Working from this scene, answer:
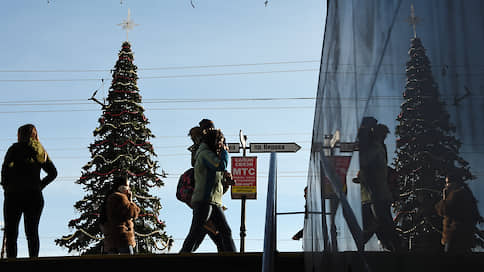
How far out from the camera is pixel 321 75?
4848 mm

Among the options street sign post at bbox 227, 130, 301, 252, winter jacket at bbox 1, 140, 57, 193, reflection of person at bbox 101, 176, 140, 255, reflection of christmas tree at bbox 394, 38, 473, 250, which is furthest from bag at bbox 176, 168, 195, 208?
street sign post at bbox 227, 130, 301, 252

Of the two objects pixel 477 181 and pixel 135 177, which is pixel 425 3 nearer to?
pixel 477 181

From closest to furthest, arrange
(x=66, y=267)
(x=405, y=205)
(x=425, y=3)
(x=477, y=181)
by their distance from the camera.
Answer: (x=477, y=181) < (x=425, y=3) < (x=405, y=205) < (x=66, y=267)

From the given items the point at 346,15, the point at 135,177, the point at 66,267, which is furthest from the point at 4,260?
the point at 135,177

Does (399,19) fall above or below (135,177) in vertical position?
below

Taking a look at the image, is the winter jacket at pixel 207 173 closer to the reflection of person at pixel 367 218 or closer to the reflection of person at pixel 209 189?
the reflection of person at pixel 209 189

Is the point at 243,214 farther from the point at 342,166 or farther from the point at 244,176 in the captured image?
the point at 342,166

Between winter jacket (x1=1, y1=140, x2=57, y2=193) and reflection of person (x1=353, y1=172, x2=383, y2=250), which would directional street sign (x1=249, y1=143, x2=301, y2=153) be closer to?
winter jacket (x1=1, y1=140, x2=57, y2=193)

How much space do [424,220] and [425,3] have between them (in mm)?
406

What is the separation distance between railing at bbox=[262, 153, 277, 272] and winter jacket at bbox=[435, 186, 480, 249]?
10.7 feet

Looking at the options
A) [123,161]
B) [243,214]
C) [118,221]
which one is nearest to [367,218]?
[118,221]

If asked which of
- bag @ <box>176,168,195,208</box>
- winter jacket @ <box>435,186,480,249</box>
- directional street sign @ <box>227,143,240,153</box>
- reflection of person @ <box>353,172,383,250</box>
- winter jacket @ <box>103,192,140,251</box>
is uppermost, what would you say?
directional street sign @ <box>227,143,240,153</box>

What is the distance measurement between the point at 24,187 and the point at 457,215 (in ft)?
19.4

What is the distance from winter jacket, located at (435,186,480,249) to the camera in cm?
92
